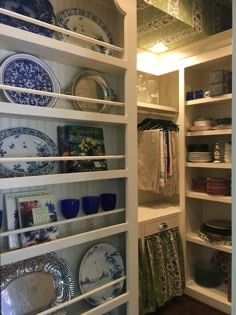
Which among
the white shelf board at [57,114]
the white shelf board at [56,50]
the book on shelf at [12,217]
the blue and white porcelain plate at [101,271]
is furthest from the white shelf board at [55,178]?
the white shelf board at [56,50]

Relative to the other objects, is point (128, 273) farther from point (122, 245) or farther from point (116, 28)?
point (116, 28)

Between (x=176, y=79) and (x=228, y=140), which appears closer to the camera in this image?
(x=228, y=140)

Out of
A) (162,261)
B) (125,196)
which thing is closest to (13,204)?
(125,196)

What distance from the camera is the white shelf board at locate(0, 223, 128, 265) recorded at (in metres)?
1.00

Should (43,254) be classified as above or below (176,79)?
below

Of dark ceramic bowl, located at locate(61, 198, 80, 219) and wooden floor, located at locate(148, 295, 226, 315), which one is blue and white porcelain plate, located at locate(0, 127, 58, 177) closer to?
dark ceramic bowl, located at locate(61, 198, 80, 219)

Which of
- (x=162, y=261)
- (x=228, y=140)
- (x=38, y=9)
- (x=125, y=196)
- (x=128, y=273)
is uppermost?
(x=38, y=9)

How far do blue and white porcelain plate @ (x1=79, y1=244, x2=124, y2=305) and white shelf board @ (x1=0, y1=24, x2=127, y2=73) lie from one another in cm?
92

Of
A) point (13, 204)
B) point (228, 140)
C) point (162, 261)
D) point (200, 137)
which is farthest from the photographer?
point (200, 137)

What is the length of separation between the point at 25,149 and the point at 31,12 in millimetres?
594

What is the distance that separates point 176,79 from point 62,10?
65.7 inches

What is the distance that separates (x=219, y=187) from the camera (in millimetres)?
2219

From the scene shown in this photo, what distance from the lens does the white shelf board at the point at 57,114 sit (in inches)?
39.0

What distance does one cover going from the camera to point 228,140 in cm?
238
